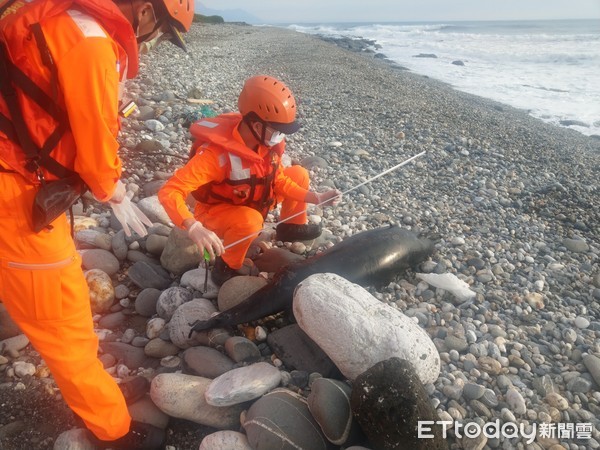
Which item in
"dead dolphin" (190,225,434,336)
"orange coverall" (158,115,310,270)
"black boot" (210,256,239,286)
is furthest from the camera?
"black boot" (210,256,239,286)

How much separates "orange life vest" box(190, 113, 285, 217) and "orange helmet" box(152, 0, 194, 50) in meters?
1.20

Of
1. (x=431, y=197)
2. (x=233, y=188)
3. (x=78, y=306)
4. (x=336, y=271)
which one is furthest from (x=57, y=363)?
(x=431, y=197)

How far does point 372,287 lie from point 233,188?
60.9 inches

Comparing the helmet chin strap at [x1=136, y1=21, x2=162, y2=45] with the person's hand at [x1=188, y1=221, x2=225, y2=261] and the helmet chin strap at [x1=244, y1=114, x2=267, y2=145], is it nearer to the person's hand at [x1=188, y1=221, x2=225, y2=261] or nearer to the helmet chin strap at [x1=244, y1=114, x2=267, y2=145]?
the person's hand at [x1=188, y1=221, x2=225, y2=261]

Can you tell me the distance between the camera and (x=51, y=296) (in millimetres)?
2176

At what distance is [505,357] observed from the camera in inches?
137

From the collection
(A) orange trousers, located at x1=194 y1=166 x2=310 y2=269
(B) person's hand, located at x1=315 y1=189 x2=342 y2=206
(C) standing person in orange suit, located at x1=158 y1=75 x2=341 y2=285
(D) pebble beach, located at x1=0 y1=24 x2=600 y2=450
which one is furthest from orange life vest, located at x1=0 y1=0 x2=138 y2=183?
(B) person's hand, located at x1=315 y1=189 x2=342 y2=206

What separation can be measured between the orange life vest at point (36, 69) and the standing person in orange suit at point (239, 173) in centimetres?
124

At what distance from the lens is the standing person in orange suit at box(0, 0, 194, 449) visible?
1870 millimetres

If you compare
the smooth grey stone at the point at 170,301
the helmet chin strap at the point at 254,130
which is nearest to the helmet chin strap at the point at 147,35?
the helmet chin strap at the point at 254,130

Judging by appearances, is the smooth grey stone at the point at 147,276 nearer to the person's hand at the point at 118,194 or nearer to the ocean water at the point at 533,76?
the person's hand at the point at 118,194

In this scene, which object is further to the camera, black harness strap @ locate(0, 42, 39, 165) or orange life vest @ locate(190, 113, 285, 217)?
orange life vest @ locate(190, 113, 285, 217)

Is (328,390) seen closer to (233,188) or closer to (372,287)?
(372,287)

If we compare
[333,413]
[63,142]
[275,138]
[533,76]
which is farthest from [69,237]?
[533,76]
